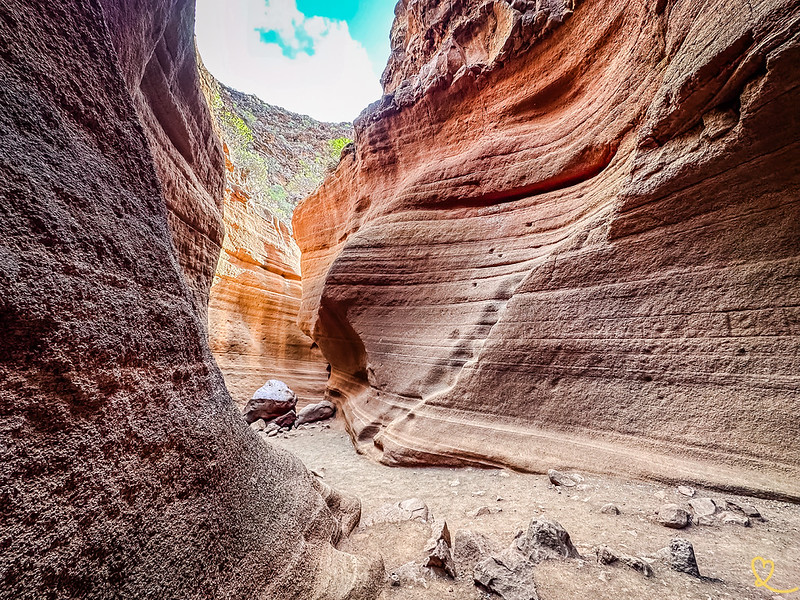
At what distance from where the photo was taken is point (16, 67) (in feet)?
3.71

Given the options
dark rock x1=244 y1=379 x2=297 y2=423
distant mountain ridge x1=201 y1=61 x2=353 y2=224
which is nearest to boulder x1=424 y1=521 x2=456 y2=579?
dark rock x1=244 y1=379 x2=297 y2=423

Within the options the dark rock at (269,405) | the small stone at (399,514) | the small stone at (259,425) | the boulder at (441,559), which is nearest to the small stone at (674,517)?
the boulder at (441,559)

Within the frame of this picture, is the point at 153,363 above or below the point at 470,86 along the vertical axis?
below

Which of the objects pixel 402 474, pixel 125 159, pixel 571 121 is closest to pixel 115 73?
pixel 125 159

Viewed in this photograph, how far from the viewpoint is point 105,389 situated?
1.13 metres

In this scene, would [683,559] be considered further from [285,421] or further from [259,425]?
[259,425]

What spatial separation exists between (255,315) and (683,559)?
1172 cm

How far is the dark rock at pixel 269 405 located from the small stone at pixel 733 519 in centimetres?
728

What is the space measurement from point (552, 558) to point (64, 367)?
2.37 m

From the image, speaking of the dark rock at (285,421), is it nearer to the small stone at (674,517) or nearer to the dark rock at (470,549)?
the dark rock at (470,549)

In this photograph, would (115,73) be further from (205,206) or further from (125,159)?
(205,206)

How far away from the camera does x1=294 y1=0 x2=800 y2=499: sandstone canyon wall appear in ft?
7.74

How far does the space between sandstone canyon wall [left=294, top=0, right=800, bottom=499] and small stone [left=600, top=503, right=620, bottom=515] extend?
1.92ft

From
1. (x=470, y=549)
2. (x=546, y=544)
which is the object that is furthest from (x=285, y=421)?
(x=546, y=544)
